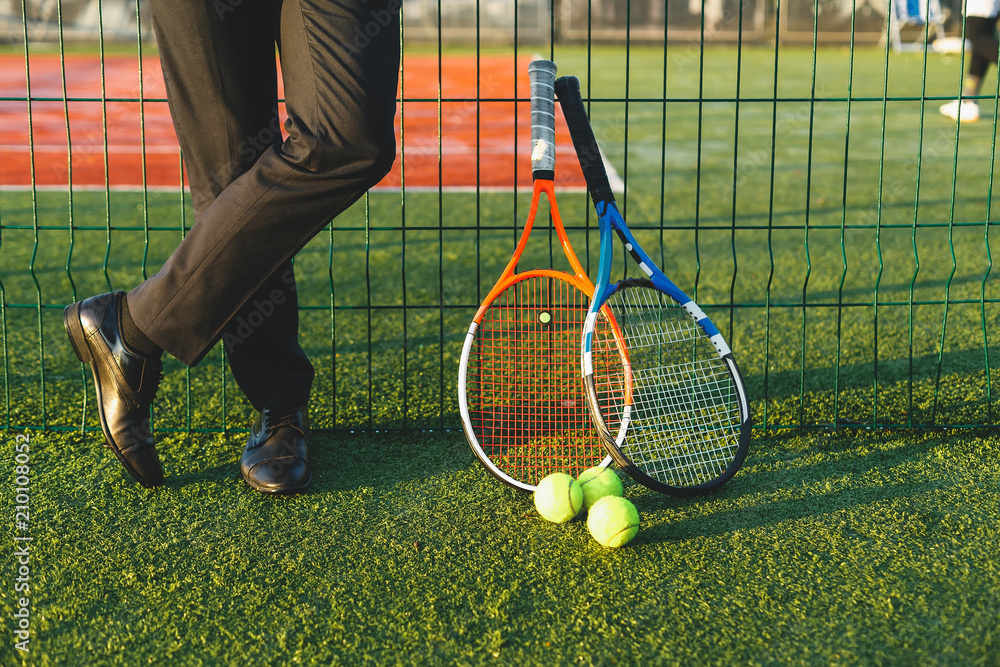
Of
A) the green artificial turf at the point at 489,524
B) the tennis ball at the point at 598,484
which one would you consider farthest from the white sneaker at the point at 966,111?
the tennis ball at the point at 598,484

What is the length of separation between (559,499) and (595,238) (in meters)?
3.42

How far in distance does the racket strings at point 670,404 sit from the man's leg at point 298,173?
799 mm

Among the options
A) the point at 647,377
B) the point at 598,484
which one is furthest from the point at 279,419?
the point at 647,377

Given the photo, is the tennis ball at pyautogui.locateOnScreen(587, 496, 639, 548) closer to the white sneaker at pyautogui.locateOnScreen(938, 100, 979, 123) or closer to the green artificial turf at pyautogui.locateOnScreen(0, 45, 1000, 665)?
the green artificial turf at pyautogui.locateOnScreen(0, 45, 1000, 665)

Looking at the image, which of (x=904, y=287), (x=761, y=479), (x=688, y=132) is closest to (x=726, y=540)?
(x=761, y=479)

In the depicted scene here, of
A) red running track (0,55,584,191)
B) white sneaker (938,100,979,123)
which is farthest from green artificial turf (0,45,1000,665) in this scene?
white sneaker (938,100,979,123)

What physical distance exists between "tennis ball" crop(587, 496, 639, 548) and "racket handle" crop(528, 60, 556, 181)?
0.89 meters

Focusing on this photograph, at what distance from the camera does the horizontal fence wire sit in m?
3.06

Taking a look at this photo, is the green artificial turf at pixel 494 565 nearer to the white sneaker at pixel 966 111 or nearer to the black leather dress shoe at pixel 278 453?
the black leather dress shoe at pixel 278 453

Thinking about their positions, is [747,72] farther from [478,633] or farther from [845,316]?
[478,633]

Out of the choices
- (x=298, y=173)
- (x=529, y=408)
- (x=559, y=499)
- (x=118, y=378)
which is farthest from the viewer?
(x=529, y=408)

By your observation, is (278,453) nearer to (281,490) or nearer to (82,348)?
(281,490)

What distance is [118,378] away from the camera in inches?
98.3

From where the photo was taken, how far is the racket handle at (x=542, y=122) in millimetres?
2588
